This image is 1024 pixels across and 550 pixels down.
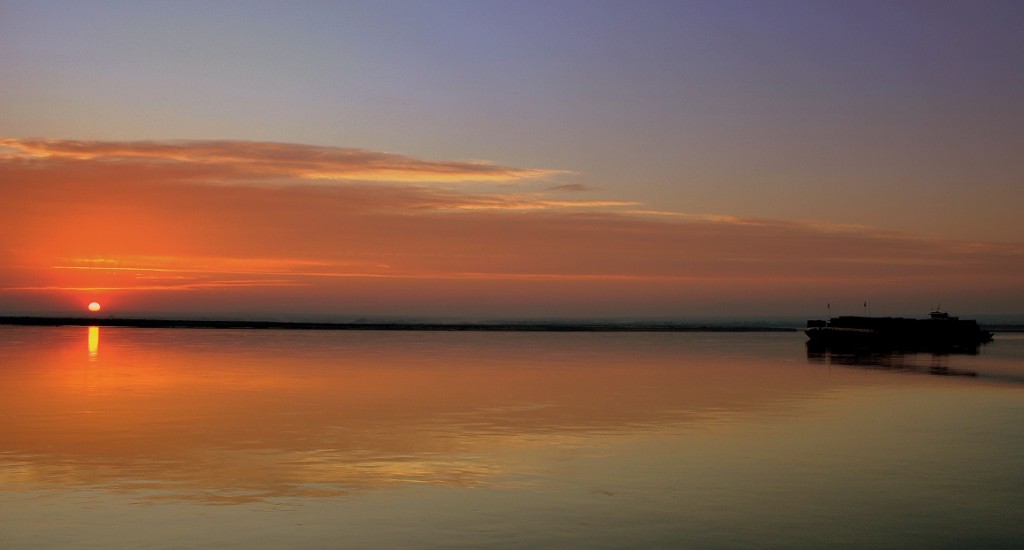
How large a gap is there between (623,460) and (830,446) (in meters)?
7.16

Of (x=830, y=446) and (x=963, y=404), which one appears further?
(x=963, y=404)

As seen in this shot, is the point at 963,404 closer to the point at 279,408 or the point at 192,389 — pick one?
the point at 279,408

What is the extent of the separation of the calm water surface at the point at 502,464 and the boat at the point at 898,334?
66.5 m

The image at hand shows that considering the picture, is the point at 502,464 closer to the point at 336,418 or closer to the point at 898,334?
the point at 336,418

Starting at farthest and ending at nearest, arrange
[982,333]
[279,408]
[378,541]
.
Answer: [982,333] → [279,408] → [378,541]

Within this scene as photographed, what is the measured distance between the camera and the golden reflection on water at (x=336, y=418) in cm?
2442

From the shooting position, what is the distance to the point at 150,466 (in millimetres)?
25562

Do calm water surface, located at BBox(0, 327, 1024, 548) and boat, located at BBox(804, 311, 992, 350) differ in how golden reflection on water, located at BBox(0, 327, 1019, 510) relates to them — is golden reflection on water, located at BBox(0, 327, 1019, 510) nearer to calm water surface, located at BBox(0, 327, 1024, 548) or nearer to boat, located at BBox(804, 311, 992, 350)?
calm water surface, located at BBox(0, 327, 1024, 548)

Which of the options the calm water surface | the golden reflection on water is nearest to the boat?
the golden reflection on water

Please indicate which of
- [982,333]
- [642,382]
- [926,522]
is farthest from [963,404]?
[982,333]

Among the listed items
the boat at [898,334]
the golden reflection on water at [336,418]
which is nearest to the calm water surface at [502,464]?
the golden reflection on water at [336,418]

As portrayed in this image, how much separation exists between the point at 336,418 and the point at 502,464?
11.6 m

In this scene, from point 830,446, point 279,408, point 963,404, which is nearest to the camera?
point 830,446

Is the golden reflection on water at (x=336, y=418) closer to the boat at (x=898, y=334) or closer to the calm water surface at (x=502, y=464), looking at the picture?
the calm water surface at (x=502, y=464)
